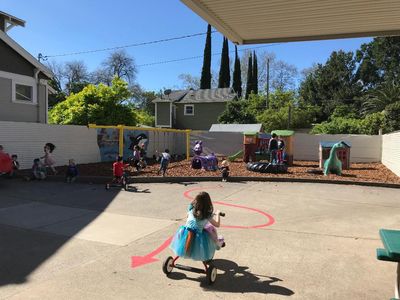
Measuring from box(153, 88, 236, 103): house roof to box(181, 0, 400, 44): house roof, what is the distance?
38.9 meters

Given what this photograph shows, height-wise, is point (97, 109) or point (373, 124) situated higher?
point (97, 109)

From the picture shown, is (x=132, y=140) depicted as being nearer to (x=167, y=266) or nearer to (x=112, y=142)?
(x=112, y=142)

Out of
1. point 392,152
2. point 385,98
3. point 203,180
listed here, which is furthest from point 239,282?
point 385,98

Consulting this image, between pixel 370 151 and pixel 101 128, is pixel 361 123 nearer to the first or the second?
pixel 370 151

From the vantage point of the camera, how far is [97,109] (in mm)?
28031

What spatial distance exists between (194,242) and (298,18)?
11.3 ft

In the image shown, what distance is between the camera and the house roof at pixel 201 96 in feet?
151

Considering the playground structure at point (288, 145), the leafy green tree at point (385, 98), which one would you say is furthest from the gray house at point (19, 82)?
the leafy green tree at point (385, 98)

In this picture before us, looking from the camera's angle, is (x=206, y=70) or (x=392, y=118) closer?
(x=392, y=118)

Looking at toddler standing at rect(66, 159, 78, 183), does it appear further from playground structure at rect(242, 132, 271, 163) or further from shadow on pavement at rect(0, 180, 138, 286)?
playground structure at rect(242, 132, 271, 163)

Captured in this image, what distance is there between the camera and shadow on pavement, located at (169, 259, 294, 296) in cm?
467

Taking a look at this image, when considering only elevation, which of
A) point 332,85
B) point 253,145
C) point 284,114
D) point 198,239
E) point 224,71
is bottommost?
point 198,239

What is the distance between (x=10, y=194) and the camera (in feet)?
35.0

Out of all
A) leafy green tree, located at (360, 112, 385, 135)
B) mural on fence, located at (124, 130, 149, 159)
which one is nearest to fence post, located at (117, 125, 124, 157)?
mural on fence, located at (124, 130, 149, 159)
